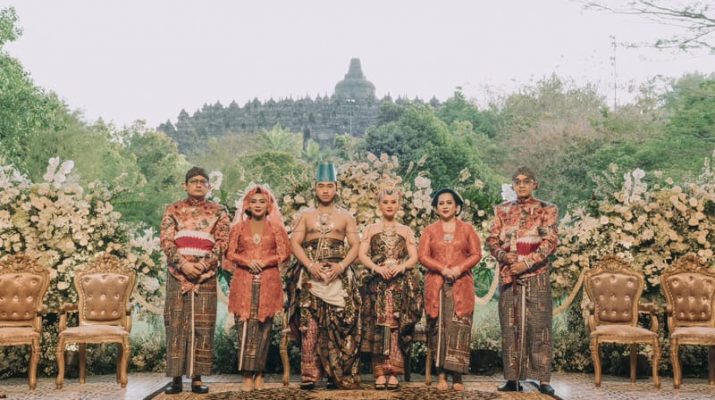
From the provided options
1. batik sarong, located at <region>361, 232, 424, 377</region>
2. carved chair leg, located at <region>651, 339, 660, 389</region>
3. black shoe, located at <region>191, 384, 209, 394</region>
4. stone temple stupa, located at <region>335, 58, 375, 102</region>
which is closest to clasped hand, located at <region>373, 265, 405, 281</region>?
batik sarong, located at <region>361, 232, 424, 377</region>

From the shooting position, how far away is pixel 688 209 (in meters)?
7.00

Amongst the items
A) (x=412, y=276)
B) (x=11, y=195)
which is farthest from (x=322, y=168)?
(x=11, y=195)

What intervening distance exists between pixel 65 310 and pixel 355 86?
7229 cm

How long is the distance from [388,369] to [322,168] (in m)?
1.55

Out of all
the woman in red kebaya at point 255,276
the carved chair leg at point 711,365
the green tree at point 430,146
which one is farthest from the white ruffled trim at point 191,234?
the green tree at point 430,146

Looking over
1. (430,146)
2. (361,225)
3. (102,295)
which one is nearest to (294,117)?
(430,146)

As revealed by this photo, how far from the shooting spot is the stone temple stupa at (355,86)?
76.6 meters

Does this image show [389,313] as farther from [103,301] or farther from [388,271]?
[103,301]

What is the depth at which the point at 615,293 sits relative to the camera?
654 cm

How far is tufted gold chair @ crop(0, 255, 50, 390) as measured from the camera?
6.30 metres

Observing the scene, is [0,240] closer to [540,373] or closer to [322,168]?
[322,168]

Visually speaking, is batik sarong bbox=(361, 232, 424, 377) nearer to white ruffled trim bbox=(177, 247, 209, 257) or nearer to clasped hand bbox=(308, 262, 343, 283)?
clasped hand bbox=(308, 262, 343, 283)

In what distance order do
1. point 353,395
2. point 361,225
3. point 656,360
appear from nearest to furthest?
point 353,395 < point 656,360 < point 361,225

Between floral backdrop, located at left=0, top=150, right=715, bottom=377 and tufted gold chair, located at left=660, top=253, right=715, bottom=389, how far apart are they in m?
0.37
